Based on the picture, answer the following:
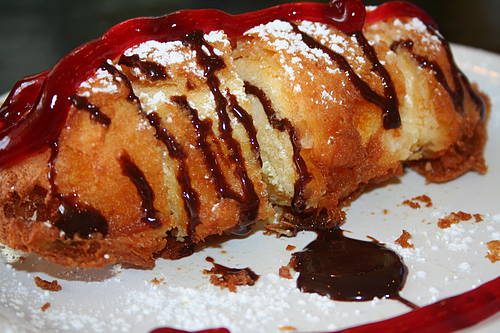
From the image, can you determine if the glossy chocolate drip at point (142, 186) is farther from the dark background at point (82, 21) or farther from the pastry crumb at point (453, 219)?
the dark background at point (82, 21)

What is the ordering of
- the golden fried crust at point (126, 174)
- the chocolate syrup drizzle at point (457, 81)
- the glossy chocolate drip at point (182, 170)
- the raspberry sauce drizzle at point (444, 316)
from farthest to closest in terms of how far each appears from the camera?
1. the chocolate syrup drizzle at point (457, 81)
2. the glossy chocolate drip at point (182, 170)
3. the golden fried crust at point (126, 174)
4. the raspberry sauce drizzle at point (444, 316)

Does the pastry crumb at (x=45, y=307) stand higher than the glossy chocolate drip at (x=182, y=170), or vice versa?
the glossy chocolate drip at (x=182, y=170)

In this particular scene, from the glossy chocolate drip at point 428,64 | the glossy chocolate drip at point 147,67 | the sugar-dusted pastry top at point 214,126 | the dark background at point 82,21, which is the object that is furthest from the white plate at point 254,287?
the dark background at point 82,21

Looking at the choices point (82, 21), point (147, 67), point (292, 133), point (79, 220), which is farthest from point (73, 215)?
point (82, 21)

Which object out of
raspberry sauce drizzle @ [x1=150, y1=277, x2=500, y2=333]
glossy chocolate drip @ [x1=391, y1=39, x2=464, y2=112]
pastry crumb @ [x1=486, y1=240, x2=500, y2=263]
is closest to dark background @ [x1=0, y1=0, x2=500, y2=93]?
glossy chocolate drip @ [x1=391, y1=39, x2=464, y2=112]

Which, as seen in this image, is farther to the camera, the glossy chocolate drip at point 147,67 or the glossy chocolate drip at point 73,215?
the glossy chocolate drip at point 147,67

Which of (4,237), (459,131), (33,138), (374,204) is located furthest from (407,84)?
(4,237)
